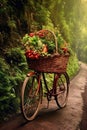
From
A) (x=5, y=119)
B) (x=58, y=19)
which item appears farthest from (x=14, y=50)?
(x=58, y=19)

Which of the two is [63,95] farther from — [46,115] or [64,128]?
[64,128]

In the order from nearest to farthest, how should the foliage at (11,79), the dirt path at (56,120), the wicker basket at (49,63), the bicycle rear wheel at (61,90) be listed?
the dirt path at (56,120), the wicker basket at (49,63), the foliage at (11,79), the bicycle rear wheel at (61,90)

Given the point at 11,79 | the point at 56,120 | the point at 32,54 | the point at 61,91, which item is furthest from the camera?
the point at 61,91

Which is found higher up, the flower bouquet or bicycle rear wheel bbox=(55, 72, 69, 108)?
the flower bouquet

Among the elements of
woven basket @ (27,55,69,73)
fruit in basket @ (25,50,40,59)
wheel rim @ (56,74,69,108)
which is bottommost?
wheel rim @ (56,74,69,108)

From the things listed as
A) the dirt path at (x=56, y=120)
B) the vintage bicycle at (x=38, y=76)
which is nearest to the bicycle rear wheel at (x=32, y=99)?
the vintage bicycle at (x=38, y=76)

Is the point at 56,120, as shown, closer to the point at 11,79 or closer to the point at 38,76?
the point at 38,76

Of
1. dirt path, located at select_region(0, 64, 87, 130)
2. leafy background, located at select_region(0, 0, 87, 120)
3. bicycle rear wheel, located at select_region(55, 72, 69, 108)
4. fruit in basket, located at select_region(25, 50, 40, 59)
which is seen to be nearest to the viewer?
dirt path, located at select_region(0, 64, 87, 130)

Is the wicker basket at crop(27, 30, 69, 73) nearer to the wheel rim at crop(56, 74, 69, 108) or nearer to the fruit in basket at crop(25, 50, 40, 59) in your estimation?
the fruit in basket at crop(25, 50, 40, 59)

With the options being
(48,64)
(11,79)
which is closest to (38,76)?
(48,64)

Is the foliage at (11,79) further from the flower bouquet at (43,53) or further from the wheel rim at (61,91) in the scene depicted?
the wheel rim at (61,91)

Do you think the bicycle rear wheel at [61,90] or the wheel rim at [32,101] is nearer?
the wheel rim at [32,101]

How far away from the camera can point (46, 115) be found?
668 centimetres

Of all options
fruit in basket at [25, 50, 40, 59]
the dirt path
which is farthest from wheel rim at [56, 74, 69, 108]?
fruit in basket at [25, 50, 40, 59]
